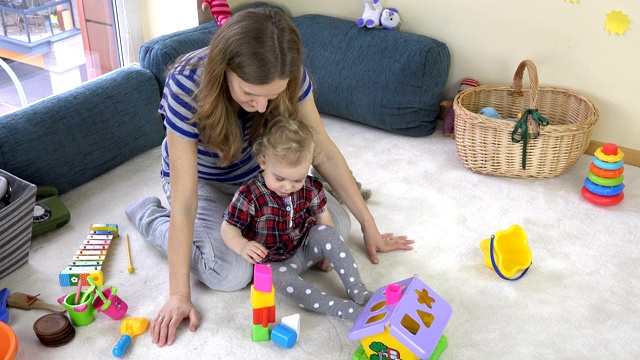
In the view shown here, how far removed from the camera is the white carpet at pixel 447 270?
155cm

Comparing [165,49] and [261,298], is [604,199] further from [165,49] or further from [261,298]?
[165,49]

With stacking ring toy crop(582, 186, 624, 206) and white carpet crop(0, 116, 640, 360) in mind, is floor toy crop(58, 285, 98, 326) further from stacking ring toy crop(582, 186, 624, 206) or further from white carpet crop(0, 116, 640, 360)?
stacking ring toy crop(582, 186, 624, 206)

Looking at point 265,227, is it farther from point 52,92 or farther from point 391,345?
point 52,92

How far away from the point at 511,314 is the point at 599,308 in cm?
24

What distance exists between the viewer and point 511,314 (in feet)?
5.44

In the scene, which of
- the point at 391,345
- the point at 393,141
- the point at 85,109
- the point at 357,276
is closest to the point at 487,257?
the point at 357,276

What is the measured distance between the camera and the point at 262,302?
149 cm

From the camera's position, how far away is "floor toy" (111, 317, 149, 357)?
59.2 inches

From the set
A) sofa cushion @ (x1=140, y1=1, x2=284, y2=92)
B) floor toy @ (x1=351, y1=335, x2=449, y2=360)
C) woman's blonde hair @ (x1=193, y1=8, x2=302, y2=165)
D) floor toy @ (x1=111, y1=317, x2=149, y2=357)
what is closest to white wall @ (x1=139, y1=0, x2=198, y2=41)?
sofa cushion @ (x1=140, y1=1, x2=284, y2=92)

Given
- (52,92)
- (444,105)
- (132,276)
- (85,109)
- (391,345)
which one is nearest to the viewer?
(391,345)

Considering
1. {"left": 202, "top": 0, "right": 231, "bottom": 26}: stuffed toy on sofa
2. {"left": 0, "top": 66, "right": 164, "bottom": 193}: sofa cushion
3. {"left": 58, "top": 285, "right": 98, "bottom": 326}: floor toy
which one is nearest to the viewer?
{"left": 58, "top": 285, "right": 98, "bottom": 326}: floor toy

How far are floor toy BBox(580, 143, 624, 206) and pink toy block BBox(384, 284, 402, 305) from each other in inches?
38.3

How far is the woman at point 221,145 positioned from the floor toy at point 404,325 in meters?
0.33

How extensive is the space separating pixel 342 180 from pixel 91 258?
724 mm
